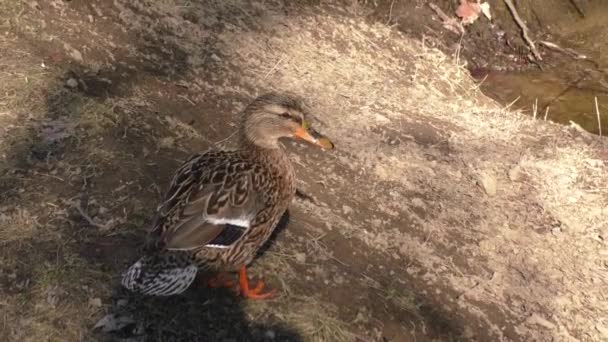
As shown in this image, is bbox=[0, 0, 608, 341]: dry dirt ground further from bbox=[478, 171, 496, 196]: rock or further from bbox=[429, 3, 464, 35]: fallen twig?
bbox=[429, 3, 464, 35]: fallen twig

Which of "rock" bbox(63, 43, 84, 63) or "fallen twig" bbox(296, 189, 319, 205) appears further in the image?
"rock" bbox(63, 43, 84, 63)

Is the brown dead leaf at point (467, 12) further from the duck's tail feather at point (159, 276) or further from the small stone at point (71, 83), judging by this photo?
the duck's tail feather at point (159, 276)

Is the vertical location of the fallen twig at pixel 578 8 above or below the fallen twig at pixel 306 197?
above

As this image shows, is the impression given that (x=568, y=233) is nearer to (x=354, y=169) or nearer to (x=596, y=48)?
(x=354, y=169)

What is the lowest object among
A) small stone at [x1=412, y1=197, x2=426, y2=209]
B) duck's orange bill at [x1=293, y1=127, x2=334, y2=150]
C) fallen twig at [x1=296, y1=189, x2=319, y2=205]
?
fallen twig at [x1=296, y1=189, x2=319, y2=205]

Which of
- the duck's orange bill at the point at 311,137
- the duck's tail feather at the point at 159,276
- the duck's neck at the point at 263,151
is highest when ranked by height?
the duck's orange bill at the point at 311,137

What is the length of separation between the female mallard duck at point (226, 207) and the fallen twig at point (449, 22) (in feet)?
13.5

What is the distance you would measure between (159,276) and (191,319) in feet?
1.23

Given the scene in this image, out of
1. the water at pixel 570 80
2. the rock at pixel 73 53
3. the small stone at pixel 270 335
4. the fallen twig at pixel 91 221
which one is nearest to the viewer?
the small stone at pixel 270 335

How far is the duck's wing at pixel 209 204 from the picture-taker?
136 inches

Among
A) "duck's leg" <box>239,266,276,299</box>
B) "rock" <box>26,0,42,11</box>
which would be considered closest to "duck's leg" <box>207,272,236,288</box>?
"duck's leg" <box>239,266,276,299</box>

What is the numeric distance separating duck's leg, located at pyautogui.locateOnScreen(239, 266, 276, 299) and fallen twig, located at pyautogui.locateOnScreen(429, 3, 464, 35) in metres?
4.94

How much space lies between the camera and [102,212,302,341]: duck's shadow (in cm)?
346

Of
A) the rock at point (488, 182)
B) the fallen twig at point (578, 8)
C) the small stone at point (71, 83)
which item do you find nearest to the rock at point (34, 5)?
the small stone at point (71, 83)
